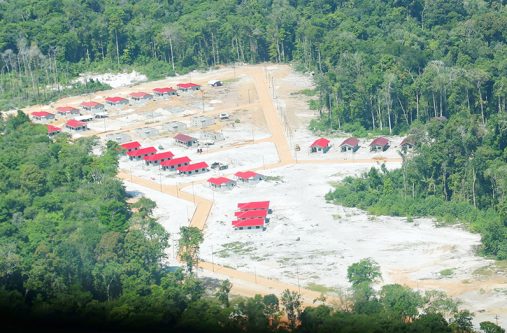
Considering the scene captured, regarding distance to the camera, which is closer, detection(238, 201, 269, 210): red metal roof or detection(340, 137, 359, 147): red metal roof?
detection(238, 201, 269, 210): red metal roof

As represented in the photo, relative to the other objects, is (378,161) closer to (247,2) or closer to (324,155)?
(324,155)

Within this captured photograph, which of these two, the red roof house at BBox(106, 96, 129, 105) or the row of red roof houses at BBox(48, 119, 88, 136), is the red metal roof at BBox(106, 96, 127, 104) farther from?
the row of red roof houses at BBox(48, 119, 88, 136)

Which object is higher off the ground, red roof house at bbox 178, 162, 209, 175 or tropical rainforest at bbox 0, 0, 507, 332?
tropical rainforest at bbox 0, 0, 507, 332

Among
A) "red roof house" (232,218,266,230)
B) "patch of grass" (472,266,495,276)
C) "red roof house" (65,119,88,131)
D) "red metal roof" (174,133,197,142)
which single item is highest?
"red roof house" (65,119,88,131)

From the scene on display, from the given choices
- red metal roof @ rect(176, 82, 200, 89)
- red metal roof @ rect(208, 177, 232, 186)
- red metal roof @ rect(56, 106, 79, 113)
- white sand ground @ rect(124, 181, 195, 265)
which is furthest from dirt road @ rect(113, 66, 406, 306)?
red metal roof @ rect(56, 106, 79, 113)

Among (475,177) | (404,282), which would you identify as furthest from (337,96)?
(404,282)

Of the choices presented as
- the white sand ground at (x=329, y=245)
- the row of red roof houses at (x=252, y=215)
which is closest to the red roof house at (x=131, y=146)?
the white sand ground at (x=329, y=245)

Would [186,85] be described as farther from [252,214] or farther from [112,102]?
[252,214]

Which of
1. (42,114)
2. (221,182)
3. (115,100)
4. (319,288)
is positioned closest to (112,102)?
(115,100)
